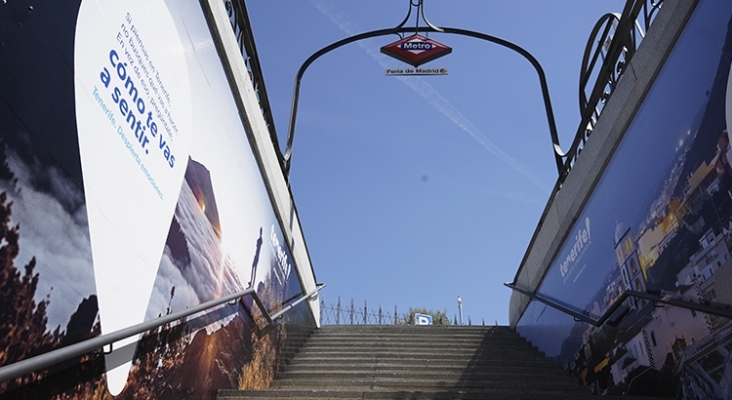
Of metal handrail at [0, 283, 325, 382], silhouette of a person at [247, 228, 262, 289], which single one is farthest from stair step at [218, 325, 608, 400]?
metal handrail at [0, 283, 325, 382]

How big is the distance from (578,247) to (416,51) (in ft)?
12.6

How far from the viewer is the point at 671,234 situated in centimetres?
415

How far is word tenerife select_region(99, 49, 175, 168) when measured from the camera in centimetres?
290

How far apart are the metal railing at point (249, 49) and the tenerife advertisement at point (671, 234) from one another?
363 cm

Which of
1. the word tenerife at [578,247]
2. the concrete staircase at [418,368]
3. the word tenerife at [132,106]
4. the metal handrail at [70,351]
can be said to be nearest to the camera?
the metal handrail at [70,351]

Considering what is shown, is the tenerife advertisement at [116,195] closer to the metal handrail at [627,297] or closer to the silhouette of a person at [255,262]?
the silhouette of a person at [255,262]

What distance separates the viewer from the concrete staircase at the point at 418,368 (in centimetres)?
464

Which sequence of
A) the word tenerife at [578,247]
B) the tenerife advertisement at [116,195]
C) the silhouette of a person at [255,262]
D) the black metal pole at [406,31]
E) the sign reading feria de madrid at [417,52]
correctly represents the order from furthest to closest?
Result: the black metal pole at [406,31]
the sign reading feria de madrid at [417,52]
the word tenerife at [578,247]
the silhouette of a person at [255,262]
the tenerife advertisement at [116,195]

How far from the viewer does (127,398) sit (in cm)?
306

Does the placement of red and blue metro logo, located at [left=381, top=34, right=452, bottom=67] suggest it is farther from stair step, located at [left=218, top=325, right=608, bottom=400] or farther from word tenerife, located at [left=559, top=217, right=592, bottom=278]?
→ stair step, located at [left=218, top=325, right=608, bottom=400]

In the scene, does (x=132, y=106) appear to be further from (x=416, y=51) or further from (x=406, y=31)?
(x=406, y=31)

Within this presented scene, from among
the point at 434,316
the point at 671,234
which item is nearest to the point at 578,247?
the point at 671,234

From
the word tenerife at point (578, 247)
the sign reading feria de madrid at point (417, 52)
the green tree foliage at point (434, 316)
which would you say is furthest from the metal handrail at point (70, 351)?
the green tree foliage at point (434, 316)

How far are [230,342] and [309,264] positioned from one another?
4989 millimetres
